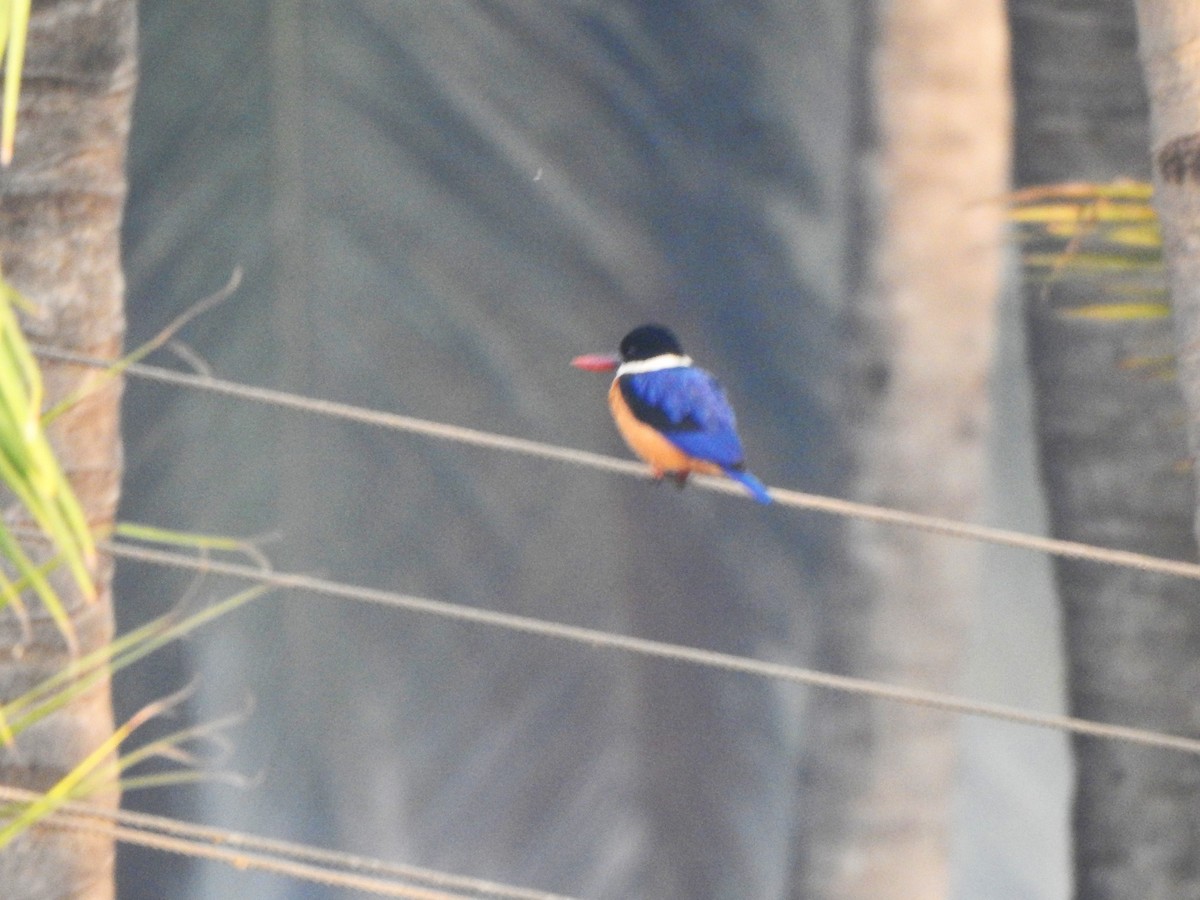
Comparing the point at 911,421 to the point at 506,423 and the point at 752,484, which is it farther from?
the point at 506,423

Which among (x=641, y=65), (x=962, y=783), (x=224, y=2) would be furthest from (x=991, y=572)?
(x=224, y=2)

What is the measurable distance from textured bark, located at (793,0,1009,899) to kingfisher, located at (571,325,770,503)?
0.78 meters

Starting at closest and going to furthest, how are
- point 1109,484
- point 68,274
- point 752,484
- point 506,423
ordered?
point 68,274, point 752,484, point 1109,484, point 506,423

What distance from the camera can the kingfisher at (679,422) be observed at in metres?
2.88

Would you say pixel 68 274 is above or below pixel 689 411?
above

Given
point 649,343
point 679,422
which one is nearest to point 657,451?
point 679,422

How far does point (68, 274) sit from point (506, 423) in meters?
3.17

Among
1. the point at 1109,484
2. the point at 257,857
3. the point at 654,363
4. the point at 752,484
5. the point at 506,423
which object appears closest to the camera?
the point at 257,857

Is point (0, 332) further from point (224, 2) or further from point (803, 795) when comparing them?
point (224, 2)

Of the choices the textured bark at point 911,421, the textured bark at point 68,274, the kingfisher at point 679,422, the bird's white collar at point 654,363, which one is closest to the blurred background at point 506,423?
the textured bark at point 911,421

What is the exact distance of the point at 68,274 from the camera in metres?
2.43

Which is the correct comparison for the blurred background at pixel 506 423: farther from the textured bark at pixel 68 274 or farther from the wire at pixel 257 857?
A: the wire at pixel 257 857

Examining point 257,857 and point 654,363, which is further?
point 654,363

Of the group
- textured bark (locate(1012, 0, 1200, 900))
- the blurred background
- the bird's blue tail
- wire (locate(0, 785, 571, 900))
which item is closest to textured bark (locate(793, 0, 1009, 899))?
textured bark (locate(1012, 0, 1200, 900))
